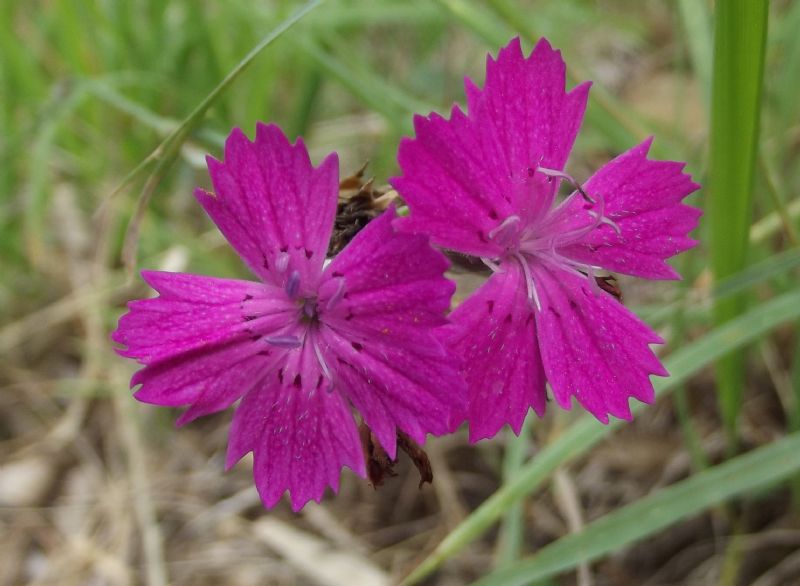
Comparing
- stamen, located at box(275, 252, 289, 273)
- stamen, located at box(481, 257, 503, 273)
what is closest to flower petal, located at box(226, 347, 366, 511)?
stamen, located at box(275, 252, 289, 273)

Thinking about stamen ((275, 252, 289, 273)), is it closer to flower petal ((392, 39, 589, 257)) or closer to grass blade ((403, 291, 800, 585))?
flower petal ((392, 39, 589, 257))

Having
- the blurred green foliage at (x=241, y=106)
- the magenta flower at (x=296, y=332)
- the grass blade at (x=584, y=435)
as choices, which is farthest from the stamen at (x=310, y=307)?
the blurred green foliage at (x=241, y=106)

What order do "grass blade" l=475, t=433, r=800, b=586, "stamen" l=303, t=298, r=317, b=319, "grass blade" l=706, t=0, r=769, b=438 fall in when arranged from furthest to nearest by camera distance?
1. "grass blade" l=475, t=433, r=800, b=586
2. "grass blade" l=706, t=0, r=769, b=438
3. "stamen" l=303, t=298, r=317, b=319

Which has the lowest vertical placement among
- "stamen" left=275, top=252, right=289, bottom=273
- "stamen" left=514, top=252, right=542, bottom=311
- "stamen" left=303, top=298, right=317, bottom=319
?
"stamen" left=514, top=252, right=542, bottom=311

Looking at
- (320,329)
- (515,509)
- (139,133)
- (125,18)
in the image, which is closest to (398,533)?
(515,509)

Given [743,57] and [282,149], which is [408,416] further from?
[743,57]

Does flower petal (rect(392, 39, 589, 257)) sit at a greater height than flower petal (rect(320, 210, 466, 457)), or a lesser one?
greater

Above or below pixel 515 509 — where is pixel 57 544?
above
